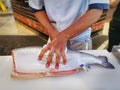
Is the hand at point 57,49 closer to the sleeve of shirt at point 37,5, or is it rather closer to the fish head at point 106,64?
the fish head at point 106,64

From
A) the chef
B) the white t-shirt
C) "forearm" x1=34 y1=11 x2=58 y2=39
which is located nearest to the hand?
the chef

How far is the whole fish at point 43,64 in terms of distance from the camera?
27.7 inches

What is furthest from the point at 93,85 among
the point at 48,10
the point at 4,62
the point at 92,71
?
the point at 48,10

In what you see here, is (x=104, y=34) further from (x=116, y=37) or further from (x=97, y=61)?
(x=97, y=61)

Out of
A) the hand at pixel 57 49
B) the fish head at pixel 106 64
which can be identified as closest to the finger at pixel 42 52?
the hand at pixel 57 49

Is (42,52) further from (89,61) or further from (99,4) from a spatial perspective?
(99,4)

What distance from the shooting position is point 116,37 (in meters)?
1.77

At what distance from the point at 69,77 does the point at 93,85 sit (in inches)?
3.9

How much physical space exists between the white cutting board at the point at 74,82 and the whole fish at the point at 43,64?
2cm

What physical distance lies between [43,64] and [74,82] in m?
0.15

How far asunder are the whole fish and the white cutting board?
20 mm

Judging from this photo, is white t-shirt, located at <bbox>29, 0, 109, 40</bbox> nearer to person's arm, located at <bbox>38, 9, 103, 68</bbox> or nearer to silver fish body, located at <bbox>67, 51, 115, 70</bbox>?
person's arm, located at <bbox>38, 9, 103, 68</bbox>

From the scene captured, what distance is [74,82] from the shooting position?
682 millimetres

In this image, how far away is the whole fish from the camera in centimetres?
70
